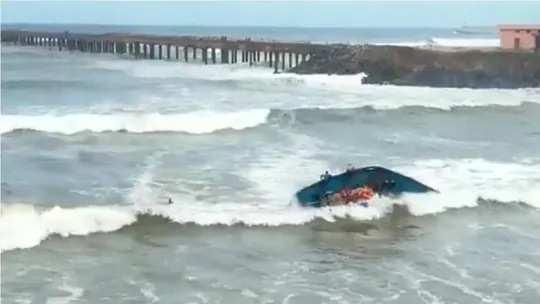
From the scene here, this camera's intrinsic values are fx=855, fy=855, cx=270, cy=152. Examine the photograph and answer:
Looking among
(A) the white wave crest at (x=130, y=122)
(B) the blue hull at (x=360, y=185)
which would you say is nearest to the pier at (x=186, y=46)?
(A) the white wave crest at (x=130, y=122)

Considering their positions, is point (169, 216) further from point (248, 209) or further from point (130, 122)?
point (130, 122)

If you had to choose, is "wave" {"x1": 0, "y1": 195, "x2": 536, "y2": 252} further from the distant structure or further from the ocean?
the distant structure

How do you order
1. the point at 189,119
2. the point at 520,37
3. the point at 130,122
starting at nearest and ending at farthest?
the point at 130,122, the point at 189,119, the point at 520,37

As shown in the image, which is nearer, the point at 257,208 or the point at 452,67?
the point at 257,208

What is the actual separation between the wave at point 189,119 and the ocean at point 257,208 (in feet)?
0.29

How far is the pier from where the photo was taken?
58.5 meters

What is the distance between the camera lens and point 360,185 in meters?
16.4

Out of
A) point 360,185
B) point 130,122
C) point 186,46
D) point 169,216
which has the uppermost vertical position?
point 360,185

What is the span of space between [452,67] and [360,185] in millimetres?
30344

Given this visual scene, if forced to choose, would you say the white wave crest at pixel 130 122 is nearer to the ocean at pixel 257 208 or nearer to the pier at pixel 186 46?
the ocean at pixel 257 208

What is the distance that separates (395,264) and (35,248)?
222 inches

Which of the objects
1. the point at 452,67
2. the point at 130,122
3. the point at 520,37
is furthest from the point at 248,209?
the point at 520,37

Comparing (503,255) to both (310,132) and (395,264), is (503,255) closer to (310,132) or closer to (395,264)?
(395,264)

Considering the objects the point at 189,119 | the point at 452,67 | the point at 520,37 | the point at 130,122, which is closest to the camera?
the point at 130,122
